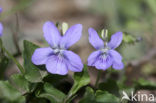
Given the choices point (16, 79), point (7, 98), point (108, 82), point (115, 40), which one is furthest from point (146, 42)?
point (7, 98)

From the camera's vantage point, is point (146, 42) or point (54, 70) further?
point (146, 42)

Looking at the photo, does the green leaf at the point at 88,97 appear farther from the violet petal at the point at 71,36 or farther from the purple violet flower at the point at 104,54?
the violet petal at the point at 71,36

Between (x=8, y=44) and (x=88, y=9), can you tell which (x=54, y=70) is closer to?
(x=8, y=44)

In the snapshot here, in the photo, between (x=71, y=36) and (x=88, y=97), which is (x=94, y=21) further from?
(x=88, y=97)

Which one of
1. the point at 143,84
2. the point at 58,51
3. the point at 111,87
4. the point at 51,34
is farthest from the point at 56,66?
the point at 143,84

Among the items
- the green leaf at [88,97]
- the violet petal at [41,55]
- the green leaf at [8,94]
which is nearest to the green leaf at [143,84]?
the green leaf at [88,97]

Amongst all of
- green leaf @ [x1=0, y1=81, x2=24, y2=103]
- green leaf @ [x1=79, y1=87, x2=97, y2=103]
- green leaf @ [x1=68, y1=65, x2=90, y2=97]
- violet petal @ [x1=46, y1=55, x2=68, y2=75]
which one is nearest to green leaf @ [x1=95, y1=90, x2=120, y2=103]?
green leaf @ [x1=79, y1=87, x2=97, y2=103]
